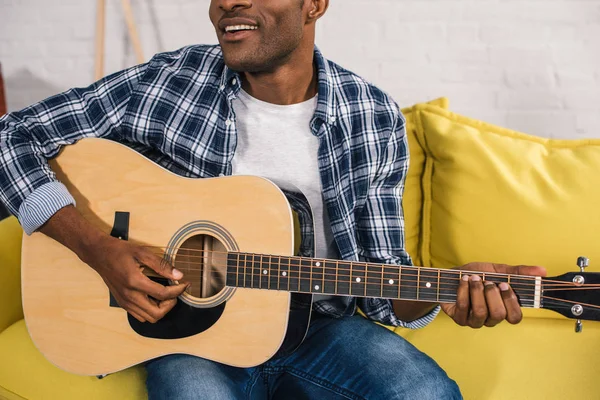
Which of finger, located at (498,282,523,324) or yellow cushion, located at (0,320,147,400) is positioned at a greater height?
finger, located at (498,282,523,324)

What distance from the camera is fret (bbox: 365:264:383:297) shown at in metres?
1.19

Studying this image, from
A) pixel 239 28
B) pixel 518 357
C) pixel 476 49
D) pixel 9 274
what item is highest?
pixel 239 28

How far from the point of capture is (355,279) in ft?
3.94

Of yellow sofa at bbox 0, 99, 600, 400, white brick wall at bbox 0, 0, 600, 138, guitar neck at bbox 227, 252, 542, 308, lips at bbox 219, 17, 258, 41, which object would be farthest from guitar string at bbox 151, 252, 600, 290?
white brick wall at bbox 0, 0, 600, 138

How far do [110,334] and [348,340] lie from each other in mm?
501

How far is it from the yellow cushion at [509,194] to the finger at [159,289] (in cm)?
81

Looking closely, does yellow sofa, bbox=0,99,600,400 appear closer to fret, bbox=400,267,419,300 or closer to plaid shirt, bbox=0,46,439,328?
plaid shirt, bbox=0,46,439,328

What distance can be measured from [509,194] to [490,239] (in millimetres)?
127

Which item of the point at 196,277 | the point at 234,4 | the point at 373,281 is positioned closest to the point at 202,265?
the point at 196,277

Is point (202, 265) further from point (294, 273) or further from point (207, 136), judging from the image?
point (207, 136)

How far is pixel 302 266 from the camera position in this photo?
47.9 inches

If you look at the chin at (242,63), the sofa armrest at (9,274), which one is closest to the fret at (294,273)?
the chin at (242,63)

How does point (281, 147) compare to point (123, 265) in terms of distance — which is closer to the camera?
point (123, 265)

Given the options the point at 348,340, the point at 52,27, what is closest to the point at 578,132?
the point at 348,340
